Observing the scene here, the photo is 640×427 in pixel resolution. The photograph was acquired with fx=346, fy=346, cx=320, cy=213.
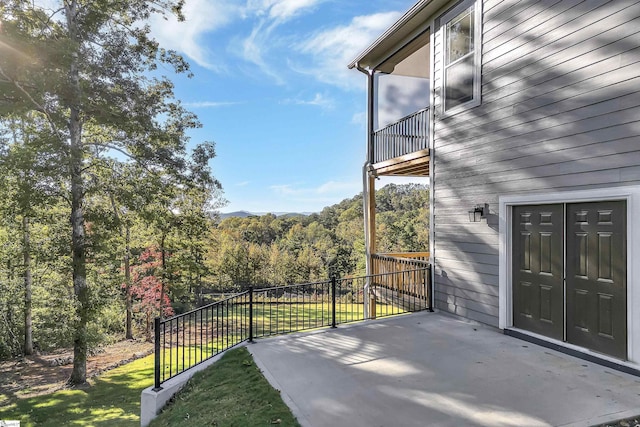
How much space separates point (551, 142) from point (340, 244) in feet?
96.1

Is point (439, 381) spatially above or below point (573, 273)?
below

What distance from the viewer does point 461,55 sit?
19.4ft

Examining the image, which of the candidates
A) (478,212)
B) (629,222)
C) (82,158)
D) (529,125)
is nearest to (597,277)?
(629,222)

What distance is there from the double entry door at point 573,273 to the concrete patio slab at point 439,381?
1.06 feet

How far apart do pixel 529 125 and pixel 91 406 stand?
10240 mm

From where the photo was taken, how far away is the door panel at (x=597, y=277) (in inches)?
141

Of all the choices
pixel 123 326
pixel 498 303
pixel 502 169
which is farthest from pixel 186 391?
pixel 123 326

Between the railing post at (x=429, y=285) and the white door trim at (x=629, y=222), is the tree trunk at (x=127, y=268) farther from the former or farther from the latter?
the white door trim at (x=629, y=222)

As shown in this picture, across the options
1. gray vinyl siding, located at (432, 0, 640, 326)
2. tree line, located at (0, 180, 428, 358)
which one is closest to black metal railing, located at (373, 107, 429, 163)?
gray vinyl siding, located at (432, 0, 640, 326)

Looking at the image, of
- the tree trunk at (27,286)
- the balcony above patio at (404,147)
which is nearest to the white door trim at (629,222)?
the balcony above patio at (404,147)

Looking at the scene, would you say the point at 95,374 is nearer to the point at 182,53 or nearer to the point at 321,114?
the point at 182,53

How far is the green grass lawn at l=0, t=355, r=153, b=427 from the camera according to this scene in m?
7.03

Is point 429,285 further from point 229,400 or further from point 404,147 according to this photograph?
point 229,400

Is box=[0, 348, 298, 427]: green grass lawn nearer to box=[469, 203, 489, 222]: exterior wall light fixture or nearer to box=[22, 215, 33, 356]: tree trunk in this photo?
box=[22, 215, 33, 356]: tree trunk
